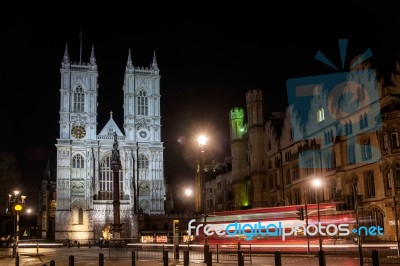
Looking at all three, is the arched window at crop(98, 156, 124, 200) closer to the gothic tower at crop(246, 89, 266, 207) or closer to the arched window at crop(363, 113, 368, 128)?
the gothic tower at crop(246, 89, 266, 207)

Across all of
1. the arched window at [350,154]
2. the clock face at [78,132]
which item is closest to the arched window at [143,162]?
the clock face at [78,132]

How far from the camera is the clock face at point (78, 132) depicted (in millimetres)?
95500

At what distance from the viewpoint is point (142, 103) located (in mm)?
101062

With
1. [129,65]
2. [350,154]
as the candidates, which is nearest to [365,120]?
[350,154]

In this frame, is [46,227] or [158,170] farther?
[46,227]

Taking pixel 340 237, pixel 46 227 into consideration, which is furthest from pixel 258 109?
pixel 46 227

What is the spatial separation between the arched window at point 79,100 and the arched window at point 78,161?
9129 mm

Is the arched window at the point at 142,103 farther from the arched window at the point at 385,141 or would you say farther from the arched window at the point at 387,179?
the arched window at the point at 387,179

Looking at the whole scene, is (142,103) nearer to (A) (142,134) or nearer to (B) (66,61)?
(A) (142,134)

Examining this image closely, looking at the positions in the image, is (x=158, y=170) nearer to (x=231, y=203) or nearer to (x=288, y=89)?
(x=231, y=203)

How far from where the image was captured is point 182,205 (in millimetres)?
138875

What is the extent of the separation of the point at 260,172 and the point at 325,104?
694 inches

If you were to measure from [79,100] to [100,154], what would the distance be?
36.9 ft

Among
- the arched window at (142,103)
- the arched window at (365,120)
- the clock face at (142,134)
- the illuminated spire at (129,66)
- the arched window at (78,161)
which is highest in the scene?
the illuminated spire at (129,66)
